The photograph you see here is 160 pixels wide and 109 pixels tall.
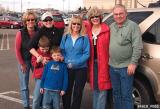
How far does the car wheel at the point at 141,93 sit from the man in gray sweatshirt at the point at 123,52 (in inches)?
12.0

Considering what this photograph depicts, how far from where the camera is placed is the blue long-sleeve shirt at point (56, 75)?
19.8ft

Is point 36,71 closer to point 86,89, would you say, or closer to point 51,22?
point 51,22

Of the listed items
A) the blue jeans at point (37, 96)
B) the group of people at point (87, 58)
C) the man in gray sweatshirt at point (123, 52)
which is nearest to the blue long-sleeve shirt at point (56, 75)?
the group of people at point (87, 58)

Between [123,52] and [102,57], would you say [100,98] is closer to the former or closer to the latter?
[102,57]

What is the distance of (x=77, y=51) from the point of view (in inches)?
235

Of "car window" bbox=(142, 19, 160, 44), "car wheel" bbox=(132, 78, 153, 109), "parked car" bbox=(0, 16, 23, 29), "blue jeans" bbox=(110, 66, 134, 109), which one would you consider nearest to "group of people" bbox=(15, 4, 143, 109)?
"blue jeans" bbox=(110, 66, 134, 109)

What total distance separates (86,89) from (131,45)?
12.5 feet

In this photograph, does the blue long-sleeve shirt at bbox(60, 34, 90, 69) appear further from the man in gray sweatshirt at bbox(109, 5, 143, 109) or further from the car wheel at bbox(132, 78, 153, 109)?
the car wheel at bbox(132, 78, 153, 109)

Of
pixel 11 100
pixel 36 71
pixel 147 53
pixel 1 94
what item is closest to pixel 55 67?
pixel 36 71

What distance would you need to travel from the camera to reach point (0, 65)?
1381cm

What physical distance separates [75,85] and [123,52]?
94 centimetres

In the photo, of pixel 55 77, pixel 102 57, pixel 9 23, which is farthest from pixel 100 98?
pixel 9 23

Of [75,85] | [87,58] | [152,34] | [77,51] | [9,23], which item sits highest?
[152,34]

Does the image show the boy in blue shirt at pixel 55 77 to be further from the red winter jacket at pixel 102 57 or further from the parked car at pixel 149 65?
the parked car at pixel 149 65
